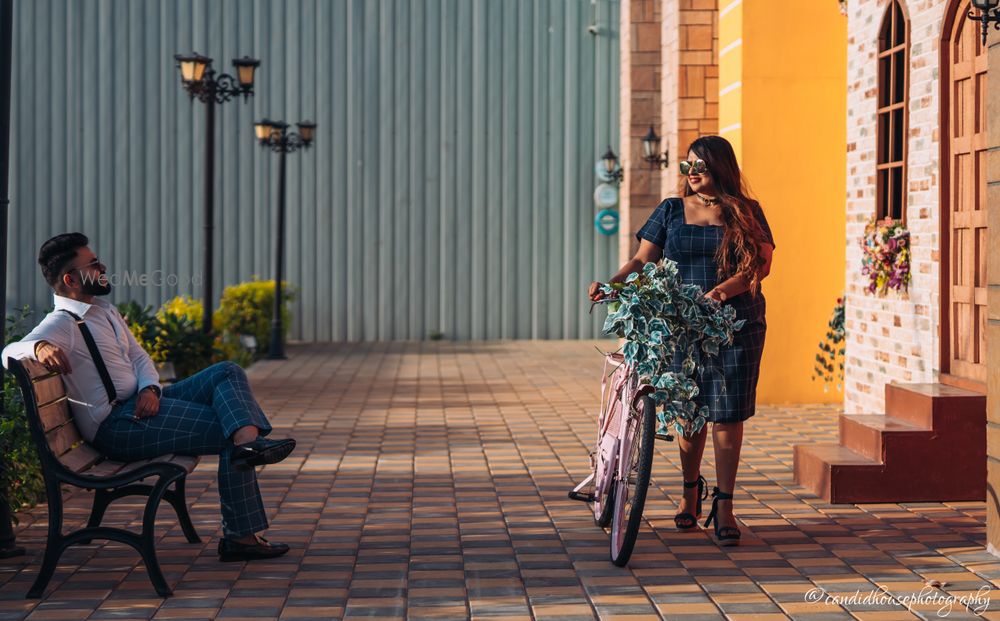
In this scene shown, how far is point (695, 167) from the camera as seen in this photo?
5.76 metres

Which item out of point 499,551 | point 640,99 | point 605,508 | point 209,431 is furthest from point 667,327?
point 640,99

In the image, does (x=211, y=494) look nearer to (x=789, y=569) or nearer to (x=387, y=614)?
(x=387, y=614)

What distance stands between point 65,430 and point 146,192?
16100mm

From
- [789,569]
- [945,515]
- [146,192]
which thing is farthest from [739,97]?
[146,192]

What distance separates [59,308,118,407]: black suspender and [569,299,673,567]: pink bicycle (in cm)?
201

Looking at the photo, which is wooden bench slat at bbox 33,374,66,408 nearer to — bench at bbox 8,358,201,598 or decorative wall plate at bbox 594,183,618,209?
bench at bbox 8,358,201,598

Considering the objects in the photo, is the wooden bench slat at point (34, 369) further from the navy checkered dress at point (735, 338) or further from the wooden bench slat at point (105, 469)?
the navy checkered dress at point (735, 338)

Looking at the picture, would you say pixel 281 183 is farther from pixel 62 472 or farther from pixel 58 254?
pixel 62 472

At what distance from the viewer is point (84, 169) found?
2067cm

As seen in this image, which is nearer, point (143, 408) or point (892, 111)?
point (143, 408)

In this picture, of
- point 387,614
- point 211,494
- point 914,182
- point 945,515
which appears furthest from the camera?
point 914,182

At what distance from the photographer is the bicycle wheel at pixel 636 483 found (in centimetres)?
511

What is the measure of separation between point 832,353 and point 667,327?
539cm

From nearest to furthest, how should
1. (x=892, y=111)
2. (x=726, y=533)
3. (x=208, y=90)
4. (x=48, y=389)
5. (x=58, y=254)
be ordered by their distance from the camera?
(x=48, y=389)
(x=58, y=254)
(x=726, y=533)
(x=892, y=111)
(x=208, y=90)
